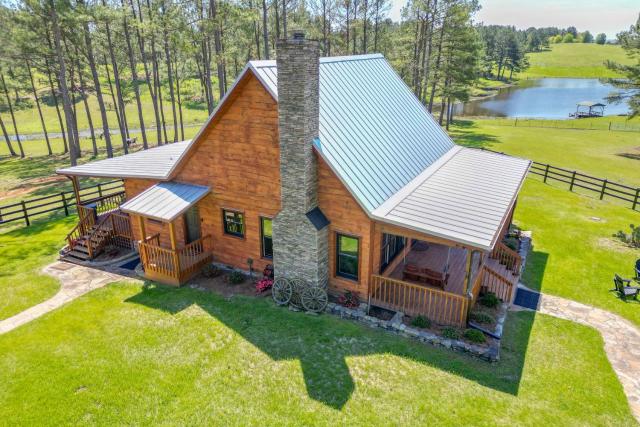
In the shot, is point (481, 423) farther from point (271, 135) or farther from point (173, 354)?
point (271, 135)

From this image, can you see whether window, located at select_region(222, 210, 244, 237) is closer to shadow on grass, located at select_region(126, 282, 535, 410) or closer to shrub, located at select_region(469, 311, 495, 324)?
shadow on grass, located at select_region(126, 282, 535, 410)

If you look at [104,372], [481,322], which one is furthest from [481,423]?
[104,372]

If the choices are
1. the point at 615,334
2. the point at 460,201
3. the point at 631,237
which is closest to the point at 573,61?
the point at 631,237

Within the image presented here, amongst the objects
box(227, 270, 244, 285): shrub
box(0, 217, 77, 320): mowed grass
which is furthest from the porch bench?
box(0, 217, 77, 320): mowed grass

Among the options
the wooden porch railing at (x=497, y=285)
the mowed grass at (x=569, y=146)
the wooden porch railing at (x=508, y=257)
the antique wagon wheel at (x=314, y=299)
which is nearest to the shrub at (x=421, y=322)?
the antique wagon wheel at (x=314, y=299)

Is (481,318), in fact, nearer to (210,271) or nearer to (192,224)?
(210,271)

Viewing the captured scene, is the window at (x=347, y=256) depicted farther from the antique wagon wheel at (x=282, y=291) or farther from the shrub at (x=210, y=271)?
the shrub at (x=210, y=271)
